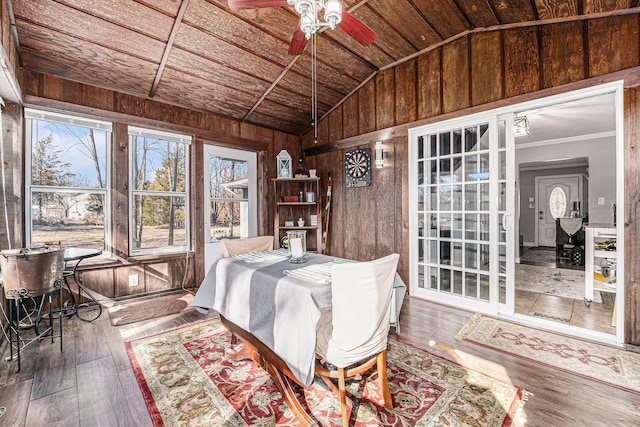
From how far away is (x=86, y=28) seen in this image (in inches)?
106

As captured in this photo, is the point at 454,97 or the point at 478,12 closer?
the point at 478,12

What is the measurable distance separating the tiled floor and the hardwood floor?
1.16 metres

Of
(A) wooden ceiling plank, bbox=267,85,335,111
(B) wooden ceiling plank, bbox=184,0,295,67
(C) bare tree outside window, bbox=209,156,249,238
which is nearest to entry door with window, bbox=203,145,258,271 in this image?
(C) bare tree outside window, bbox=209,156,249,238

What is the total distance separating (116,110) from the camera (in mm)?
3590

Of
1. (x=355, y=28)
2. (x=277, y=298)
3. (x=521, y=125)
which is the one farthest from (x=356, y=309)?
(x=521, y=125)

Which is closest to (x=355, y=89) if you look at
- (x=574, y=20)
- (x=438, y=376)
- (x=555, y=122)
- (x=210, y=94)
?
(x=210, y=94)

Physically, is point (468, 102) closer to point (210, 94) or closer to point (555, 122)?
point (555, 122)

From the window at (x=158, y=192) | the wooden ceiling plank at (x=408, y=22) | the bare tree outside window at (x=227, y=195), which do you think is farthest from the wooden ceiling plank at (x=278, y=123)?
the wooden ceiling plank at (x=408, y=22)

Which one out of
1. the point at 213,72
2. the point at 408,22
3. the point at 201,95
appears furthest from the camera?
the point at 201,95

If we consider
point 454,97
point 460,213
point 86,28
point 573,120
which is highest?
point 86,28

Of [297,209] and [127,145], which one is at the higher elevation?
[127,145]

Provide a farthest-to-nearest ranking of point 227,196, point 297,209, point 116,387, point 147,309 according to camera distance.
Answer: point 297,209
point 227,196
point 147,309
point 116,387

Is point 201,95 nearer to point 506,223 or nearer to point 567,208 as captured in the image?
point 506,223

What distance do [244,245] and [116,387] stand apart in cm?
138
